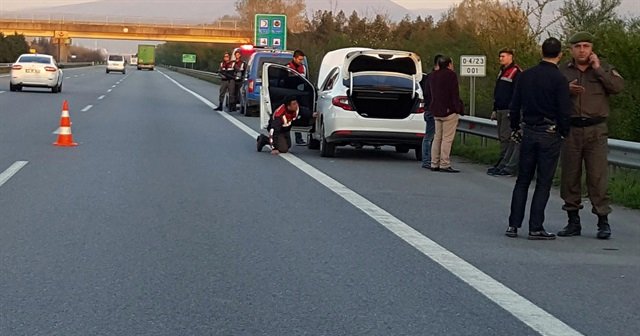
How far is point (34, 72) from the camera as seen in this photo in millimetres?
37531

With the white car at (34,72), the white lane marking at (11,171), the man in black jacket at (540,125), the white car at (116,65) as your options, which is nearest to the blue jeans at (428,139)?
the white lane marking at (11,171)

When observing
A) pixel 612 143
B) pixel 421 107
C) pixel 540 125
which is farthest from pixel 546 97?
pixel 421 107

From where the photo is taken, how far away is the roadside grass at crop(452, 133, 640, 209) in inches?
488

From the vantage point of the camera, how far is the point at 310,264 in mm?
7867

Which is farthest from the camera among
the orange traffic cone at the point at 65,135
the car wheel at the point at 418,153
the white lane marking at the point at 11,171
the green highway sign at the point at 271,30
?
the green highway sign at the point at 271,30

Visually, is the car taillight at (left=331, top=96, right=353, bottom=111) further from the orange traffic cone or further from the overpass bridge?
the overpass bridge

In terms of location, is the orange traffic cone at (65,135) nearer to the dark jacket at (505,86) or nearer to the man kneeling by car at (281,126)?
the man kneeling by car at (281,126)

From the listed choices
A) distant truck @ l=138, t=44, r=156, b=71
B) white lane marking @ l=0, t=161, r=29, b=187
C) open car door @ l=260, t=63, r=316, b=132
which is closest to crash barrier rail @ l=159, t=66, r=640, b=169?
open car door @ l=260, t=63, r=316, b=132

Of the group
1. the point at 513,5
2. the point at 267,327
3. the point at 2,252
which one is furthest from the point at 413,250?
the point at 513,5

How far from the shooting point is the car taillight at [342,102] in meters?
16.2

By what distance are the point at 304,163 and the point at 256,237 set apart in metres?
7.00

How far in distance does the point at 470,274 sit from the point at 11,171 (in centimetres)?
791

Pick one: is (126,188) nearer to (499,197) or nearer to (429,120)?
(499,197)

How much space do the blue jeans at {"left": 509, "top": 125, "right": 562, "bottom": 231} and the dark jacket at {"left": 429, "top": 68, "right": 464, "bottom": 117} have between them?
5.81 metres
